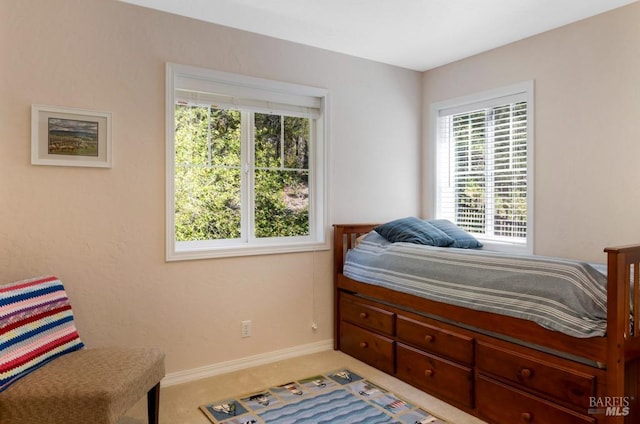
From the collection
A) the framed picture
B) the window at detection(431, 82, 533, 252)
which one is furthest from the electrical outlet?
the window at detection(431, 82, 533, 252)

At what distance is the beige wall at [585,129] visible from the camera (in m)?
2.65

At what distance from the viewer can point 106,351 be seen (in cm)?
214

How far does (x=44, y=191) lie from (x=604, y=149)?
133 inches

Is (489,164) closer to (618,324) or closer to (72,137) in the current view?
(618,324)

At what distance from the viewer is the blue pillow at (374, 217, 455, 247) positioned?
316 cm

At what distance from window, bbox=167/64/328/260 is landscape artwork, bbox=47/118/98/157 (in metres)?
0.44

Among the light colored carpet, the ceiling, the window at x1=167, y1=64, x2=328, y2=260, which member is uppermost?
the ceiling

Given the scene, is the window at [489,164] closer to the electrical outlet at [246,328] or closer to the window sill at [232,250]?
the window sill at [232,250]

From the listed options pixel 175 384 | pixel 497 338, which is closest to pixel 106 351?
pixel 175 384

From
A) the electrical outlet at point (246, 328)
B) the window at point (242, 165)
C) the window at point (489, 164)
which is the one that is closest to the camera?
the window at point (242, 165)

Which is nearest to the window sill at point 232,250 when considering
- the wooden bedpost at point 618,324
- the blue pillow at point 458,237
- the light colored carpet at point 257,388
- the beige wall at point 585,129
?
the light colored carpet at point 257,388

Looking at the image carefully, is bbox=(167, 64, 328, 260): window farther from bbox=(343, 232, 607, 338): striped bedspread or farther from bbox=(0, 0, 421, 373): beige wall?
bbox=(343, 232, 607, 338): striped bedspread

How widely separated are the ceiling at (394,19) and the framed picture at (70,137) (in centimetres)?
78

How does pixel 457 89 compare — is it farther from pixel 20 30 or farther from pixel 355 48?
pixel 20 30
